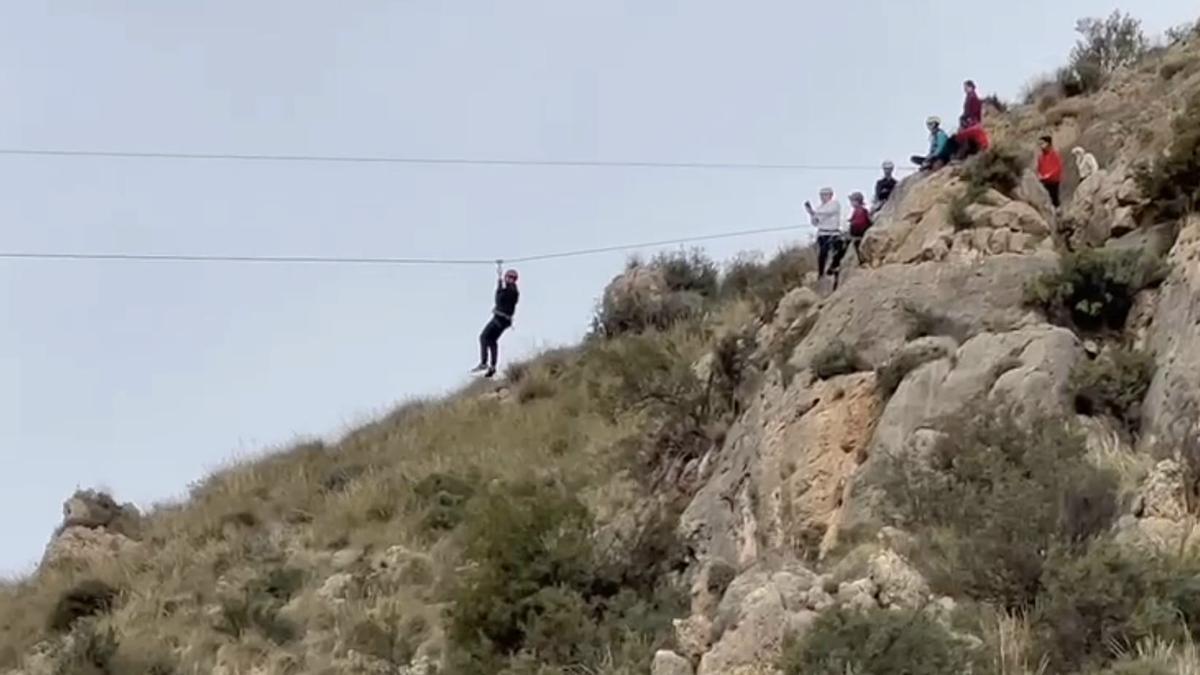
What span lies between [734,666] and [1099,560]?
226 centimetres

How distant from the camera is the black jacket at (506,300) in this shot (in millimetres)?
28125

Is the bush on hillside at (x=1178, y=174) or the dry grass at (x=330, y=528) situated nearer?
the bush on hillside at (x=1178, y=174)

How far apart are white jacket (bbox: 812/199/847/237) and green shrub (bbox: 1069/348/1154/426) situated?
22.1ft

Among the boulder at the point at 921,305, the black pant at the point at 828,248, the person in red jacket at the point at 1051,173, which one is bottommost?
the boulder at the point at 921,305

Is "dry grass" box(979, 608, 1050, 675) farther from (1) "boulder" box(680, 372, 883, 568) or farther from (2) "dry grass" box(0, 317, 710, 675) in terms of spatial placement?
(2) "dry grass" box(0, 317, 710, 675)

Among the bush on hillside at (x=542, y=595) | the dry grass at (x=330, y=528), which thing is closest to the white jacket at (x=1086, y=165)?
the dry grass at (x=330, y=528)

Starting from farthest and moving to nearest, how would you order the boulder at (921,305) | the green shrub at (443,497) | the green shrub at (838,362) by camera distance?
the green shrub at (443,497) < the green shrub at (838,362) < the boulder at (921,305)

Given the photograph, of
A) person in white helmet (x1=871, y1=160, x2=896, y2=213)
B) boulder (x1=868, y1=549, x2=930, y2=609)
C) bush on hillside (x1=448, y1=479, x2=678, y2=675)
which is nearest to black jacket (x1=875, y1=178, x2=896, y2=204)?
person in white helmet (x1=871, y1=160, x2=896, y2=213)

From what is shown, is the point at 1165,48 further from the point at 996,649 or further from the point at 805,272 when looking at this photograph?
the point at 996,649

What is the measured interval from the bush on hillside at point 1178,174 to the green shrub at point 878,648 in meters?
7.52

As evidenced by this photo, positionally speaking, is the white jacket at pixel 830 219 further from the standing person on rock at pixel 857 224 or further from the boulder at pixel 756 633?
the boulder at pixel 756 633

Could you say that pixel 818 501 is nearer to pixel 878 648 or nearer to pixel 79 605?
pixel 878 648

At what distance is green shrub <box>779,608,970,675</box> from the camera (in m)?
9.61

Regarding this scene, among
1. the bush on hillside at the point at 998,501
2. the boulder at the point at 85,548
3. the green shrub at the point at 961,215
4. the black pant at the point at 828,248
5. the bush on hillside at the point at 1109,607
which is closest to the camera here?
the bush on hillside at the point at 1109,607
